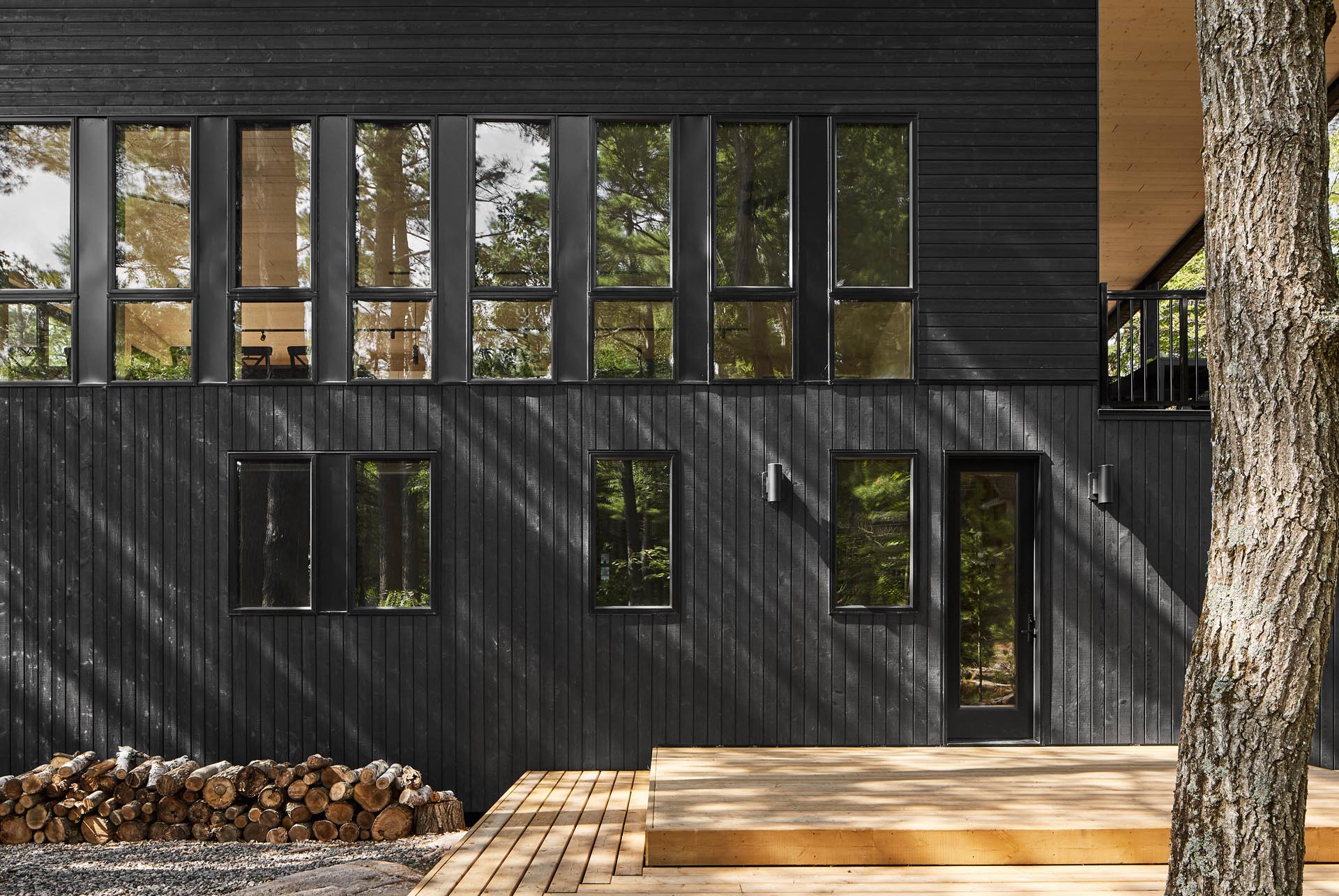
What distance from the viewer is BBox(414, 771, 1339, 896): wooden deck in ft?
13.7

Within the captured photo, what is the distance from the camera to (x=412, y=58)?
6402 millimetres

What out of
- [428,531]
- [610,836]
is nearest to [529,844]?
[610,836]

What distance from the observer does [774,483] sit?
6258 mm

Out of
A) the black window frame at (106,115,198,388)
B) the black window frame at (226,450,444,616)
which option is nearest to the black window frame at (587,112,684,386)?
the black window frame at (226,450,444,616)

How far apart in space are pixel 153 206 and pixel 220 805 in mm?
3960

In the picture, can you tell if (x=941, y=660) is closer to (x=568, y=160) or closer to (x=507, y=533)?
(x=507, y=533)

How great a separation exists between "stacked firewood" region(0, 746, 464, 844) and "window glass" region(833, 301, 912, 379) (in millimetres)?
3851

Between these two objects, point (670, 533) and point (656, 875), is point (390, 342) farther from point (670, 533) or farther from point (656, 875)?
point (656, 875)

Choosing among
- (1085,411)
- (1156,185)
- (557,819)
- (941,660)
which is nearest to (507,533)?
(557,819)

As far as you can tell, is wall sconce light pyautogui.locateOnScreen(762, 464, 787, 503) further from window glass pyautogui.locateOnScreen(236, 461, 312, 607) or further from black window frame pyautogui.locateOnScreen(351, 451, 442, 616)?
window glass pyautogui.locateOnScreen(236, 461, 312, 607)

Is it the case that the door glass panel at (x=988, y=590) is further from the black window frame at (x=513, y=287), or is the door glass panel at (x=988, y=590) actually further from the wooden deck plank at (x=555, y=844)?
the black window frame at (x=513, y=287)

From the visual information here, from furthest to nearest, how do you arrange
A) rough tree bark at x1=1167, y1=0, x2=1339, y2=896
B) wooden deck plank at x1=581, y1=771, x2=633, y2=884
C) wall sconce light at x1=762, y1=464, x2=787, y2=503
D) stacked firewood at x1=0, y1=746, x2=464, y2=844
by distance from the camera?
wall sconce light at x1=762, y1=464, x2=787, y2=503 < stacked firewood at x1=0, y1=746, x2=464, y2=844 < wooden deck plank at x1=581, y1=771, x2=633, y2=884 < rough tree bark at x1=1167, y1=0, x2=1339, y2=896

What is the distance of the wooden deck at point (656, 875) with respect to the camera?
4.18 meters

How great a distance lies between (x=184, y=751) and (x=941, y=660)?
5.08m
